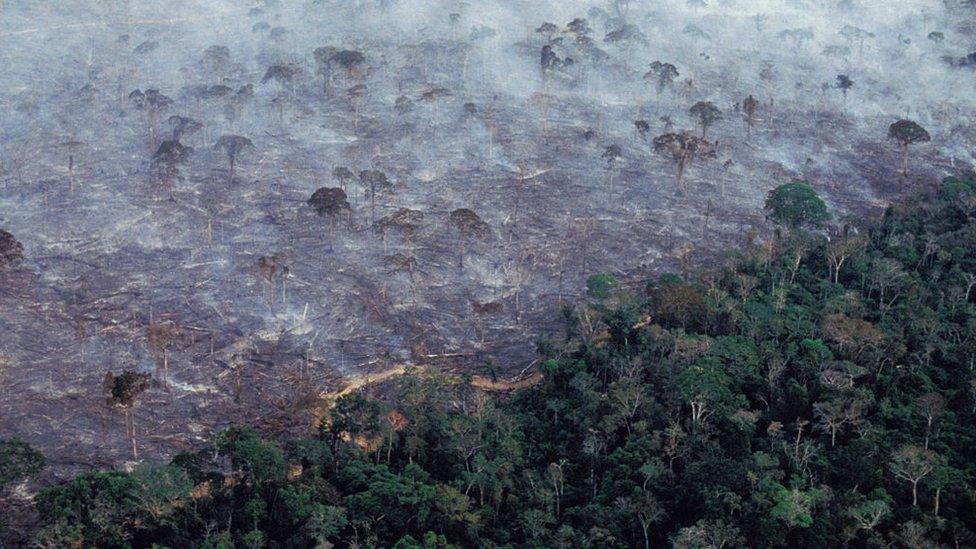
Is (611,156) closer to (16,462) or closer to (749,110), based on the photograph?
(749,110)

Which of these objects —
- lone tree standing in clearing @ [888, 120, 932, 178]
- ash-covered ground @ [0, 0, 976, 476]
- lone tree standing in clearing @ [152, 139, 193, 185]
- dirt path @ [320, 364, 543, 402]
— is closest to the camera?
dirt path @ [320, 364, 543, 402]

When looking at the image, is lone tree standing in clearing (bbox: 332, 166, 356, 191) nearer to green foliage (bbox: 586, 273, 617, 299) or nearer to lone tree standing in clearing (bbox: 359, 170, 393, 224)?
lone tree standing in clearing (bbox: 359, 170, 393, 224)

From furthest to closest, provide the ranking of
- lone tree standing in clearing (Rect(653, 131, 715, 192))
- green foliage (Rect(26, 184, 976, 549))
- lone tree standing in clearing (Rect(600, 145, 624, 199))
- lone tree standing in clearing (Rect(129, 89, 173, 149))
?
lone tree standing in clearing (Rect(129, 89, 173, 149)) → lone tree standing in clearing (Rect(600, 145, 624, 199)) → lone tree standing in clearing (Rect(653, 131, 715, 192)) → green foliage (Rect(26, 184, 976, 549))

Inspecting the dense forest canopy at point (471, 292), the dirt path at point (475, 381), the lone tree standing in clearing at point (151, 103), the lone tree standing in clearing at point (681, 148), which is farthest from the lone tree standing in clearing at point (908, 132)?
the lone tree standing in clearing at point (151, 103)

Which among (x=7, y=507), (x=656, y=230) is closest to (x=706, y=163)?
(x=656, y=230)

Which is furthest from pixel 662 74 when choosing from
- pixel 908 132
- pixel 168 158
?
pixel 168 158

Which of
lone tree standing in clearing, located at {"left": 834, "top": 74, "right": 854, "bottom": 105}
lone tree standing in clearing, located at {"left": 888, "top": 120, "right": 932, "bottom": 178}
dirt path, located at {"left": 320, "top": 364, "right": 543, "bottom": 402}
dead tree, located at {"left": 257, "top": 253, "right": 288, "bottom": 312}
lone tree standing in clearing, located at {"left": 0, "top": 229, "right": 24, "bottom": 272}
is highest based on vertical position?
lone tree standing in clearing, located at {"left": 834, "top": 74, "right": 854, "bottom": 105}

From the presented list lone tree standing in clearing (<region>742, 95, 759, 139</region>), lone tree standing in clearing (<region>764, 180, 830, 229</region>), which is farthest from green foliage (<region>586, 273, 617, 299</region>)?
lone tree standing in clearing (<region>742, 95, 759, 139</region>)
